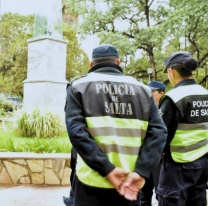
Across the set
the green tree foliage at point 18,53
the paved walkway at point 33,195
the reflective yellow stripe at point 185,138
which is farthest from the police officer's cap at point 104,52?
→ the green tree foliage at point 18,53

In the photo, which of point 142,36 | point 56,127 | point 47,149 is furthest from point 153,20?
point 47,149

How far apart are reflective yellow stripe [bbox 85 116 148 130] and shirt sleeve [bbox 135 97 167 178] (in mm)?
69

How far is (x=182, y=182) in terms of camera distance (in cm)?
220

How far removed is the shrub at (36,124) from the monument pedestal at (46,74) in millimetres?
1402

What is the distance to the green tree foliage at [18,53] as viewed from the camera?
101ft

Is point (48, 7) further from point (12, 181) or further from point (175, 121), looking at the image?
point (175, 121)

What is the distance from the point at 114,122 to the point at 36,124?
5842 millimetres

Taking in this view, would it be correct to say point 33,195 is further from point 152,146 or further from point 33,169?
point 152,146

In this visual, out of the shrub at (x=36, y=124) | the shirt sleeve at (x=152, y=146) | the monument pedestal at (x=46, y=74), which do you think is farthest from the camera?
the monument pedestal at (x=46, y=74)

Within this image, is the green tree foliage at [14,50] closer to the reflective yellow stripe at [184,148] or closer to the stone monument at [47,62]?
the stone monument at [47,62]

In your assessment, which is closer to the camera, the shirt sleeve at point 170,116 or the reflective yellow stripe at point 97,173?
the reflective yellow stripe at point 97,173

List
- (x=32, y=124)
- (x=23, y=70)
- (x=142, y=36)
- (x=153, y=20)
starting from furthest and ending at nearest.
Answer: (x=23, y=70), (x=153, y=20), (x=142, y=36), (x=32, y=124)

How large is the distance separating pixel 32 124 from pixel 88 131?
19.2 ft

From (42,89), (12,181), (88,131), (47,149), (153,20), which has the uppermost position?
(153,20)
